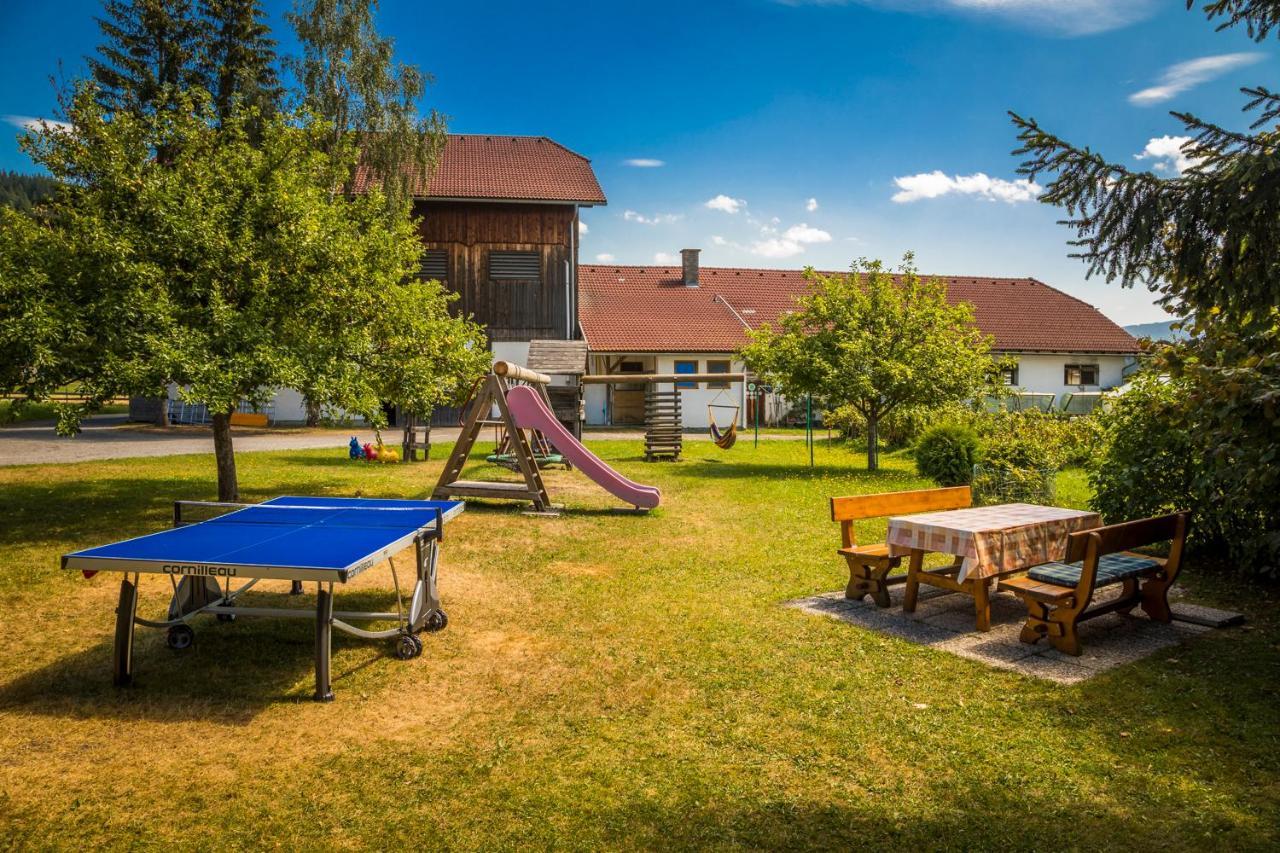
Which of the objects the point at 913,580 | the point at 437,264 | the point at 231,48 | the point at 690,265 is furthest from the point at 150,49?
the point at 913,580

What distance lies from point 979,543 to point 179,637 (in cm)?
594

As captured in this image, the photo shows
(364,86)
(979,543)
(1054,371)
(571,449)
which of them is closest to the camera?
(979,543)

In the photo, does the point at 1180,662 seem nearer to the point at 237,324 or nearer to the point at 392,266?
the point at 237,324

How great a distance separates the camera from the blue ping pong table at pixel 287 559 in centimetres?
474

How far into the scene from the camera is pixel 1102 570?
6324mm

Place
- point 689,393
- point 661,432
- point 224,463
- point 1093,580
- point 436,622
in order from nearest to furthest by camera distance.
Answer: point 1093,580 → point 436,622 → point 224,463 → point 661,432 → point 689,393

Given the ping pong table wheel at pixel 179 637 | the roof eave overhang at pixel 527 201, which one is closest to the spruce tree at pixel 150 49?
the roof eave overhang at pixel 527 201

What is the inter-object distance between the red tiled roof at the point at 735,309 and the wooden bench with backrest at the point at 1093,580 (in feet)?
86.6

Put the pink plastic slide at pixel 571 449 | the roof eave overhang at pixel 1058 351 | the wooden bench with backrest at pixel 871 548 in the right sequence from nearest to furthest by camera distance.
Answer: the wooden bench with backrest at pixel 871 548 → the pink plastic slide at pixel 571 449 → the roof eave overhang at pixel 1058 351

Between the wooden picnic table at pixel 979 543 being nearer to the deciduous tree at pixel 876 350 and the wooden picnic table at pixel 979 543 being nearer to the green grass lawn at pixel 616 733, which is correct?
the green grass lawn at pixel 616 733

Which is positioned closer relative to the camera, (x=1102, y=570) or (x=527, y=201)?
(x=1102, y=570)

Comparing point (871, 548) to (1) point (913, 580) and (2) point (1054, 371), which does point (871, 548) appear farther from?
(2) point (1054, 371)

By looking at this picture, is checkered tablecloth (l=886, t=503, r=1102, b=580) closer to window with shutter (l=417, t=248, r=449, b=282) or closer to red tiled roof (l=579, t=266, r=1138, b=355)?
window with shutter (l=417, t=248, r=449, b=282)

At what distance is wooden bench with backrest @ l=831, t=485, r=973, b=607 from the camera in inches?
283
